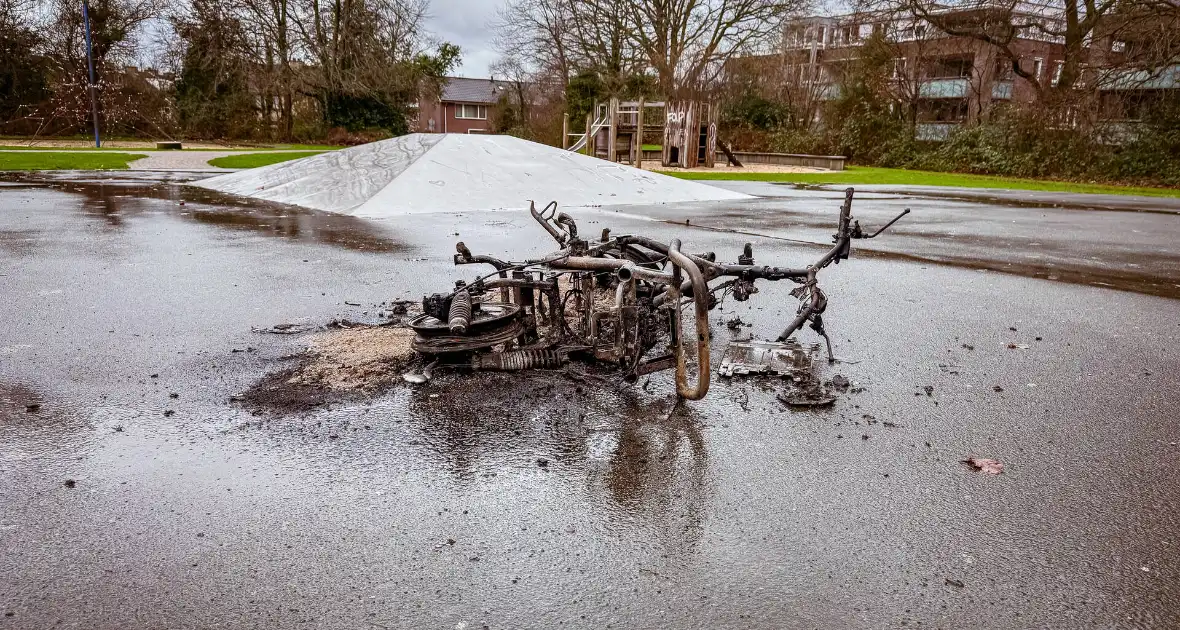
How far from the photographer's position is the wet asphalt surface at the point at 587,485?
8.48 feet

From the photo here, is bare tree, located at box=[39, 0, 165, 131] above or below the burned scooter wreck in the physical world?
above

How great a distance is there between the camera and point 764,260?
9.18m

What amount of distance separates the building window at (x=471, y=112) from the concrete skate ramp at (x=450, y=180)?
59504 mm

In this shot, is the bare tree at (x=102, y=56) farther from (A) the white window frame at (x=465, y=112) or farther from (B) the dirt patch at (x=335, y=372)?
(A) the white window frame at (x=465, y=112)

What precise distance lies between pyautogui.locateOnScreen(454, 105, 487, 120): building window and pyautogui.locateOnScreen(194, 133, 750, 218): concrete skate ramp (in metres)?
59.5

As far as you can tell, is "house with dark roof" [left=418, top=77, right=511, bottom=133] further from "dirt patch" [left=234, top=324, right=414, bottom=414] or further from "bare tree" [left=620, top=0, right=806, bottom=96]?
"dirt patch" [left=234, top=324, right=414, bottom=414]

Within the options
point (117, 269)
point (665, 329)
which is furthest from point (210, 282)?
point (665, 329)

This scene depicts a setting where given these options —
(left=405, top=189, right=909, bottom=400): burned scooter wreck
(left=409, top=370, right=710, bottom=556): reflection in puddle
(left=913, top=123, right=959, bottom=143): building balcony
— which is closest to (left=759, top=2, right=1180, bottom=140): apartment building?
(left=913, top=123, right=959, bottom=143): building balcony

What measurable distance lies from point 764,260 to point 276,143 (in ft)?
116

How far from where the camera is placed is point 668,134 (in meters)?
29.3

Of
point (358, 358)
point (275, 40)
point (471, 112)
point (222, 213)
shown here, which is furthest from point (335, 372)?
point (471, 112)

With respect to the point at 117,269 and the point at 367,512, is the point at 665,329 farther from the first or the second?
the point at 117,269

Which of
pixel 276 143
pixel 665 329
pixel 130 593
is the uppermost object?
pixel 276 143

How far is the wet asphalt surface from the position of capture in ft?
8.48
